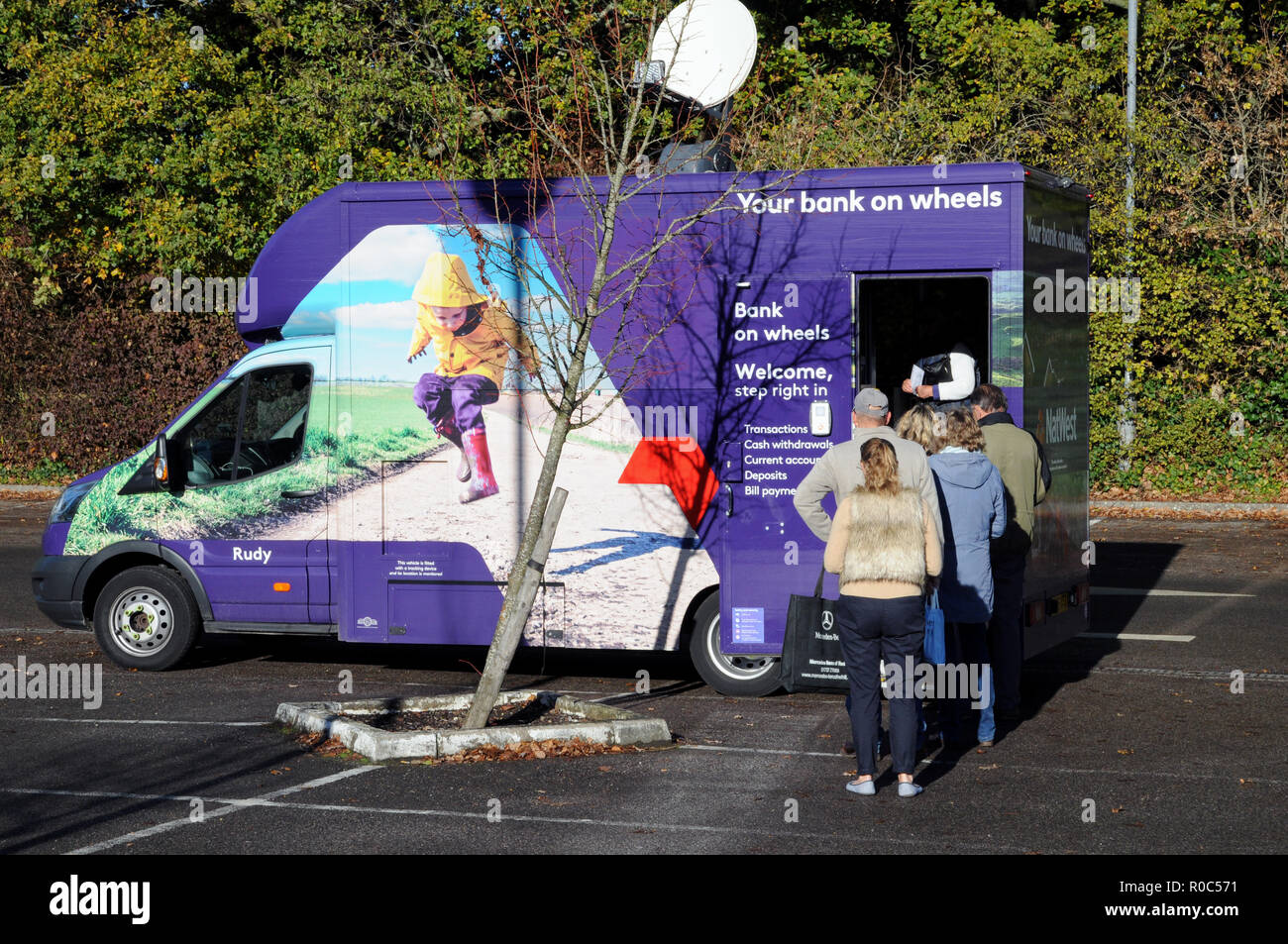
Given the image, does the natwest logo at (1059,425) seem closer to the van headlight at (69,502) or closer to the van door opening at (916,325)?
the van door opening at (916,325)

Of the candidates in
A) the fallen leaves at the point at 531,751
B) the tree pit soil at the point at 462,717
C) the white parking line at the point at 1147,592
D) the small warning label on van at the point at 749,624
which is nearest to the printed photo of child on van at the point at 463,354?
the tree pit soil at the point at 462,717

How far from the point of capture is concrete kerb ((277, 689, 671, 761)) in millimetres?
7594

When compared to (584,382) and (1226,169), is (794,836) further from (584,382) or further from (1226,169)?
(1226,169)

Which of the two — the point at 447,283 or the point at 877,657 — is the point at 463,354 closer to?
the point at 447,283

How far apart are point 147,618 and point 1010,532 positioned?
5.90 metres

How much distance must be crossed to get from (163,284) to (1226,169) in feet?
53.9

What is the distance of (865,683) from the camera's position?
686cm

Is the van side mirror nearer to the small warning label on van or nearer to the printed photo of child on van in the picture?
the printed photo of child on van

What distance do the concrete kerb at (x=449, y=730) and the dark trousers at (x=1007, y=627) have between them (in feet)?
6.11

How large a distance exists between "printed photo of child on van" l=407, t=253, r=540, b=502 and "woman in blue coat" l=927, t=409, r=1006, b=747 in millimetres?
2874


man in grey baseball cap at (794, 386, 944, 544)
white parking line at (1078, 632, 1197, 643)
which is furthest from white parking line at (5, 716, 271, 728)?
white parking line at (1078, 632, 1197, 643)

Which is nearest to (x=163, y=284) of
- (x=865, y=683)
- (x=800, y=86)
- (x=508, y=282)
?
(x=800, y=86)
